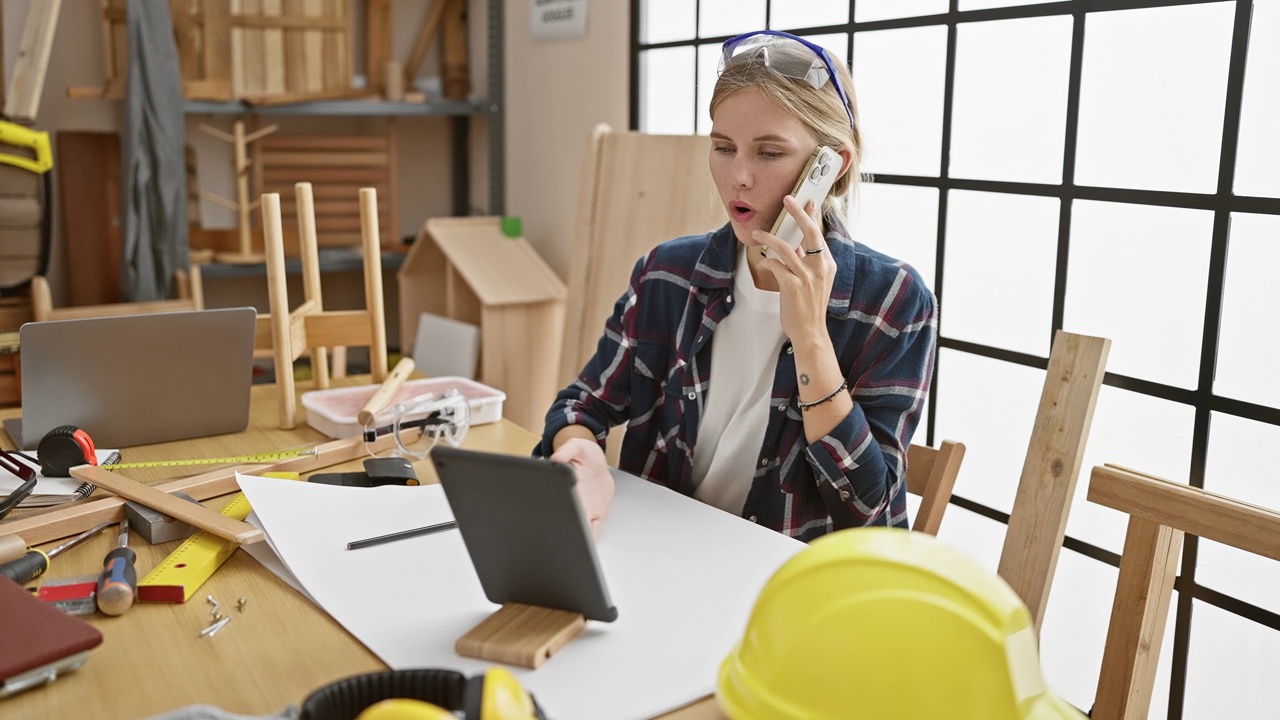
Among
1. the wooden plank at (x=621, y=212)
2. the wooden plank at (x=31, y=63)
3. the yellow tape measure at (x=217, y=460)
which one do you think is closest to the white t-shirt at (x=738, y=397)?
the yellow tape measure at (x=217, y=460)

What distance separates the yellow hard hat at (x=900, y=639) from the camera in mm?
695

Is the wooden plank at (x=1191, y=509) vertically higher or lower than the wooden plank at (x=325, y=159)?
lower

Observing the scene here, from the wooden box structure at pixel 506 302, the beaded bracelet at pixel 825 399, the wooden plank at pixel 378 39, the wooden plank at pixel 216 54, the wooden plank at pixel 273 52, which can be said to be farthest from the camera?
the wooden plank at pixel 378 39

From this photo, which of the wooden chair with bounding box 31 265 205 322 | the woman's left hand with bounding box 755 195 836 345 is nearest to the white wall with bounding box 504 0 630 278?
the wooden chair with bounding box 31 265 205 322

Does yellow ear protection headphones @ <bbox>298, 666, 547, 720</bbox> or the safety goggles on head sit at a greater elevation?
the safety goggles on head

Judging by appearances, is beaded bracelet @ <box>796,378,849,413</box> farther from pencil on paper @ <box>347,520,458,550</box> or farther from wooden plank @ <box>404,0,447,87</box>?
wooden plank @ <box>404,0,447,87</box>

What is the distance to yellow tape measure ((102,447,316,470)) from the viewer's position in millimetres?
1526

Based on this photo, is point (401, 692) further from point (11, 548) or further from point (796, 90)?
point (796, 90)

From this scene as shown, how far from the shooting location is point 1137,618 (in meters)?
1.26

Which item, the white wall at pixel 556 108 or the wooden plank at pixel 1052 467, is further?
the white wall at pixel 556 108

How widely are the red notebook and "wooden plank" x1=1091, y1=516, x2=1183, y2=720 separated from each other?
110cm

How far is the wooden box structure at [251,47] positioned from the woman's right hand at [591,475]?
2522 mm

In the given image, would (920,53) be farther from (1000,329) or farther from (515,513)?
(515,513)

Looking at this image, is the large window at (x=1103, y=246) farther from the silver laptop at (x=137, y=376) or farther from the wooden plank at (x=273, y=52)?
the wooden plank at (x=273, y=52)
